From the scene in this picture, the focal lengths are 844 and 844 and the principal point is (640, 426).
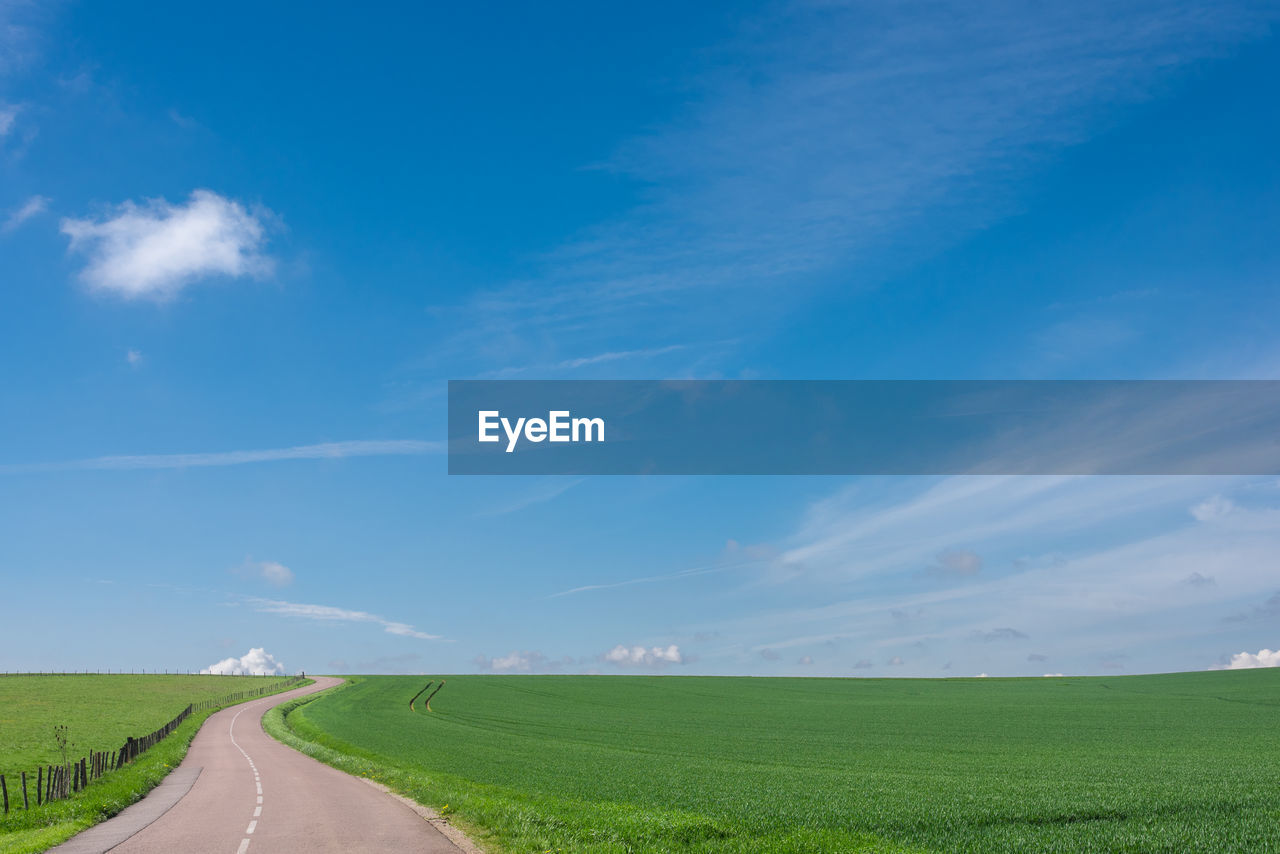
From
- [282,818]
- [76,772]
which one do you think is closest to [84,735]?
[76,772]

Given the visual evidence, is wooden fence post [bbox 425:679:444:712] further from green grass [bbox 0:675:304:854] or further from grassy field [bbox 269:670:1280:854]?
green grass [bbox 0:675:304:854]

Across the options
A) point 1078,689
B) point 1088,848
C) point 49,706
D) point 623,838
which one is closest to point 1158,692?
point 1078,689

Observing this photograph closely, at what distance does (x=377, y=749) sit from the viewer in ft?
151

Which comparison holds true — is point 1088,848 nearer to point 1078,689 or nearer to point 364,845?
point 364,845

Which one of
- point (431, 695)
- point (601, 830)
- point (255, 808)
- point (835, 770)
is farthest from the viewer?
point (431, 695)

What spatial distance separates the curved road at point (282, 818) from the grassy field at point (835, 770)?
159 centimetres

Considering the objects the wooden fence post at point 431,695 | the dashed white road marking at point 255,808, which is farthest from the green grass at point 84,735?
the wooden fence post at point 431,695

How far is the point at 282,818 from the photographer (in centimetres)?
2375

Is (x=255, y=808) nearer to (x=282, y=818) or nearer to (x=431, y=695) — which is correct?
(x=282, y=818)

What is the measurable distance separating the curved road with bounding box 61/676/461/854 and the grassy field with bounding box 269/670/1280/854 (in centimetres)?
159

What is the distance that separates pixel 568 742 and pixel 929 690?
78.5 meters

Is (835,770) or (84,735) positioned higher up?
(835,770)

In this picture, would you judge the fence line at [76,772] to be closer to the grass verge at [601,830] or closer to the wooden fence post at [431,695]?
the grass verge at [601,830]

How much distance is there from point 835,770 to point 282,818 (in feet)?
71.8
